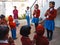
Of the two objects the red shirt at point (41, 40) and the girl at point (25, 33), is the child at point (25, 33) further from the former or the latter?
the red shirt at point (41, 40)

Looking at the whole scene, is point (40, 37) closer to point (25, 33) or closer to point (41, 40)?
point (41, 40)

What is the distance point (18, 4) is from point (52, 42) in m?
10.4

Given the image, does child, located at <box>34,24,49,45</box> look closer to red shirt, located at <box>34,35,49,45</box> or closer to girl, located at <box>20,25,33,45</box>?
red shirt, located at <box>34,35,49,45</box>

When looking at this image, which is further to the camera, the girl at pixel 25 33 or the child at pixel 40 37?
the child at pixel 40 37

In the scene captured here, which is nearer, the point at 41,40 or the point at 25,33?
the point at 25,33

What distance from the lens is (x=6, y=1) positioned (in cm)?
1841

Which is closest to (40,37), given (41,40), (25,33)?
(41,40)

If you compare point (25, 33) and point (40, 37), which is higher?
point (25, 33)

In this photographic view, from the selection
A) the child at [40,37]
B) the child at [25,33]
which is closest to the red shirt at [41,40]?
the child at [40,37]

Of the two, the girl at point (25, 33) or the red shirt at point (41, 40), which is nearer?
the girl at point (25, 33)

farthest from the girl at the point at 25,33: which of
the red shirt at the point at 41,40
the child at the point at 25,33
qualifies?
the red shirt at the point at 41,40

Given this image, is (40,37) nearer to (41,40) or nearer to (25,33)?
(41,40)

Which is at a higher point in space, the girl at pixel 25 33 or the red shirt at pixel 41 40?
the girl at pixel 25 33

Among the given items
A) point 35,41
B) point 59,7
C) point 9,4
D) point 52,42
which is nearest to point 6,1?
point 9,4
